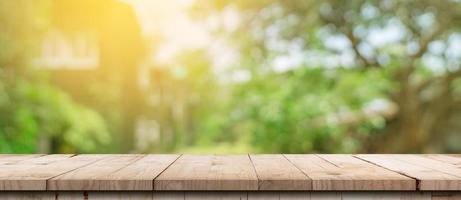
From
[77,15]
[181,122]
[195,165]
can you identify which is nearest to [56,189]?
[195,165]

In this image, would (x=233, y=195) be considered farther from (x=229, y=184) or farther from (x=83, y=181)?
(x=83, y=181)

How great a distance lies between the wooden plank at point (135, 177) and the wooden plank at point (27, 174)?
0.19 metres

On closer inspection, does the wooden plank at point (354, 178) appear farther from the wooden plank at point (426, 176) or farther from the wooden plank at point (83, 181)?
the wooden plank at point (83, 181)

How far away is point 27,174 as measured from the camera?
2.24m

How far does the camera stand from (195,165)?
8.32 ft

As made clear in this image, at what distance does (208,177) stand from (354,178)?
1.38ft

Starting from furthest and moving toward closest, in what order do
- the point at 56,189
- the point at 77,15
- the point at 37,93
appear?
the point at 77,15 → the point at 37,93 → the point at 56,189

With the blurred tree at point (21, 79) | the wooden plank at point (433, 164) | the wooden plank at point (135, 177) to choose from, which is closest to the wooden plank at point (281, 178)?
the wooden plank at point (135, 177)

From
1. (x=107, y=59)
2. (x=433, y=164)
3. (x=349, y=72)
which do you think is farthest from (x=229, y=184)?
(x=107, y=59)

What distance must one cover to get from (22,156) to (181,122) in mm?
24922

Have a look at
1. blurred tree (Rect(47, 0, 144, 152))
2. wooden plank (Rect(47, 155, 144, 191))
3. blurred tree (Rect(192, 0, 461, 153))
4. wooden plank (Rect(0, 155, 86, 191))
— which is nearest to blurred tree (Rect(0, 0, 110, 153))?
blurred tree (Rect(192, 0, 461, 153))

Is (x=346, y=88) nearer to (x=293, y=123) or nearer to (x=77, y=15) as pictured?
(x=293, y=123)

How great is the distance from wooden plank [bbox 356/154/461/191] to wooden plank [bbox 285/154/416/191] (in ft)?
0.14

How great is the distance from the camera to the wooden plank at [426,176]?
82.3 inches
